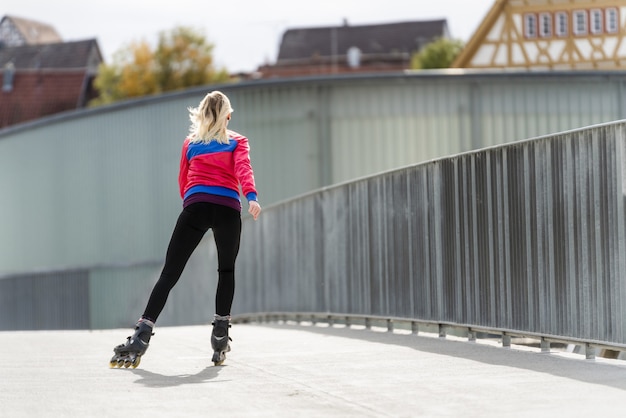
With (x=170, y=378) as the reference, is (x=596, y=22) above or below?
above

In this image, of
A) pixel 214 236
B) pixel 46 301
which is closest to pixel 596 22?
pixel 46 301

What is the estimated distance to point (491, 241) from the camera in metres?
9.33

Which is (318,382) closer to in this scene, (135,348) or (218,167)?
(135,348)

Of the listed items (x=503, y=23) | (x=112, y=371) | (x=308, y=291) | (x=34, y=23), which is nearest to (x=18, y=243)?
(x=503, y=23)

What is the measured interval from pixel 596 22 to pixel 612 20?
5.11 ft

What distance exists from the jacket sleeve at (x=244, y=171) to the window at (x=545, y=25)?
38.0 meters

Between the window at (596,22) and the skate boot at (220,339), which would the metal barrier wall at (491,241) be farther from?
the window at (596,22)

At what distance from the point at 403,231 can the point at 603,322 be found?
357 centimetres

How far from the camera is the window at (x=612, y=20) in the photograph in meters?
45.3

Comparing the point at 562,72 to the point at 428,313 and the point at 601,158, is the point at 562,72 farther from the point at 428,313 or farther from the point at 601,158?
the point at 601,158

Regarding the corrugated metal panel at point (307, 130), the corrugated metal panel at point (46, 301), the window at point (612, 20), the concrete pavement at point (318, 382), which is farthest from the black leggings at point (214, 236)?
the window at point (612, 20)

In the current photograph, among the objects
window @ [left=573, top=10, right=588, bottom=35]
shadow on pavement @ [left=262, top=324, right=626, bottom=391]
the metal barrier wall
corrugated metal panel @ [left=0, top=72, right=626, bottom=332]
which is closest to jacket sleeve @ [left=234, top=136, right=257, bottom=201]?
shadow on pavement @ [left=262, top=324, right=626, bottom=391]

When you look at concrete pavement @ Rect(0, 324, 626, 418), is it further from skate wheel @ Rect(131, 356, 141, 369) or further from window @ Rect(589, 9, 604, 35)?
window @ Rect(589, 9, 604, 35)

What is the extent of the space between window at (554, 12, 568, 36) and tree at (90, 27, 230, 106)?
154ft
